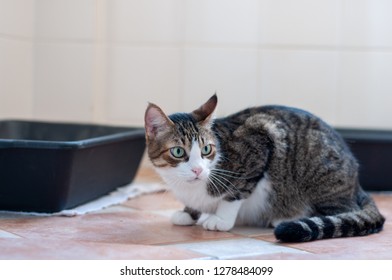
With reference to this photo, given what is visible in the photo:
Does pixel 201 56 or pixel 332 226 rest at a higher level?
pixel 201 56

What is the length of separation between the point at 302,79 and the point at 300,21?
248 mm

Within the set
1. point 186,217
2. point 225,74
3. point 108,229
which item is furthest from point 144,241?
point 225,74

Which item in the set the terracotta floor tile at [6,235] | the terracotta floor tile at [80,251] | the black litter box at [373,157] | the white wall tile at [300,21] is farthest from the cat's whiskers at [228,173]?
the white wall tile at [300,21]

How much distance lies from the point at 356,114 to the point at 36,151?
5.12 feet

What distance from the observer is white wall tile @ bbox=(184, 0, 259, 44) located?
10.3ft

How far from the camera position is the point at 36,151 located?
212 centimetres

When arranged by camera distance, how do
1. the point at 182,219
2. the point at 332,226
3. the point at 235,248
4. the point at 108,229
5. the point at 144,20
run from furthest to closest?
the point at 144,20 → the point at 182,219 → the point at 108,229 → the point at 332,226 → the point at 235,248

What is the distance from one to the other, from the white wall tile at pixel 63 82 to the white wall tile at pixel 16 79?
0.04m

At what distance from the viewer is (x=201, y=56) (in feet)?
10.5

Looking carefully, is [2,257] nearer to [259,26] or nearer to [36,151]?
[36,151]

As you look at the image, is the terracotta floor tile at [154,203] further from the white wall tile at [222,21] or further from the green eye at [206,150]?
the white wall tile at [222,21]

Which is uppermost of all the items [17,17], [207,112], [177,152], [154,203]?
[17,17]

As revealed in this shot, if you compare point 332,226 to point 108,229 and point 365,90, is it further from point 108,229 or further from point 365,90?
point 365,90

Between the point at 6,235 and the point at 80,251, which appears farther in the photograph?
the point at 6,235
